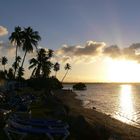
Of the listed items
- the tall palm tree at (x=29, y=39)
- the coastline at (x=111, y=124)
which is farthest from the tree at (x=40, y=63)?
the coastline at (x=111, y=124)

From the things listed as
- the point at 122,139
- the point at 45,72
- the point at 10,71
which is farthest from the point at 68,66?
the point at 122,139

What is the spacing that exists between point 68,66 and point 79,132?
145 m

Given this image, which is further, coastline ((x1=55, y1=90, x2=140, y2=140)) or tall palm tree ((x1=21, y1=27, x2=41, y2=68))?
tall palm tree ((x1=21, y1=27, x2=41, y2=68))

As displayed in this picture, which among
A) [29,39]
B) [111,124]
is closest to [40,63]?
[29,39]

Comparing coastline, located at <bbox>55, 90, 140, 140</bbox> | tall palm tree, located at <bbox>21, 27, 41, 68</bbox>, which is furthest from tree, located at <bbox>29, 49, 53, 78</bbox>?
coastline, located at <bbox>55, 90, 140, 140</bbox>

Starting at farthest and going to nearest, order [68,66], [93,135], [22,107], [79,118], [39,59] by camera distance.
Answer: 1. [68,66]
2. [39,59]
3. [22,107]
4. [79,118]
5. [93,135]

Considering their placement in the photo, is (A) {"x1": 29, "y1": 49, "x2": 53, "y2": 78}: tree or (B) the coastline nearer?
(B) the coastline

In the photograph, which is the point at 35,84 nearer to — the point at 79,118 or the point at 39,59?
the point at 39,59

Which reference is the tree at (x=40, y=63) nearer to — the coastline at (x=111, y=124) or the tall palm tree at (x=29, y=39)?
the tall palm tree at (x=29, y=39)

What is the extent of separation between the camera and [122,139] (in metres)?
26.8

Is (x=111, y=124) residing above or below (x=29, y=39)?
below

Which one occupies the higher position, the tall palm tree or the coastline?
the tall palm tree

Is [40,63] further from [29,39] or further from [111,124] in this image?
[111,124]

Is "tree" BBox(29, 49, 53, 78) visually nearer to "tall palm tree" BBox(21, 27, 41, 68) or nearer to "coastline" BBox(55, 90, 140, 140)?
"tall palm tree" BBox(21, 27, 41, 68)
